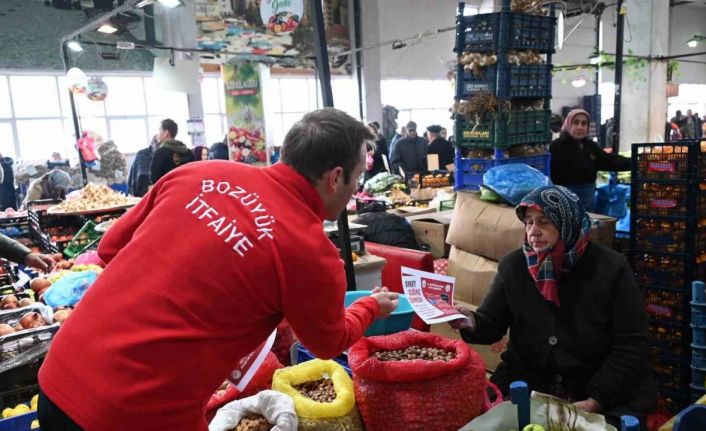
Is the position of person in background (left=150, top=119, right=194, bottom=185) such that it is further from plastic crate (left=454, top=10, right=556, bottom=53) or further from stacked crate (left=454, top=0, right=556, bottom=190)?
plastic crate (left=454, top=10, right=556, bottom=53)

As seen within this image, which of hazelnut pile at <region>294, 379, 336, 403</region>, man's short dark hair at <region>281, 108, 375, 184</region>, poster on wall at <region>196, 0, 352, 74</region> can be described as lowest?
hazelnut pile at <region>294, 379, 336, 403</region>

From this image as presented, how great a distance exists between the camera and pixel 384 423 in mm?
1953

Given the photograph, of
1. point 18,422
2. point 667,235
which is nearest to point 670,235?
point 667,235

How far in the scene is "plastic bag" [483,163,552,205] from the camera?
366 centimetres

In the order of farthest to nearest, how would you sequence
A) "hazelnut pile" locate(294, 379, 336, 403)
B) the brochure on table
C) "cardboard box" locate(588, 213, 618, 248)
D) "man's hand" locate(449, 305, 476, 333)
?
"cardboard box" locate(588, 213, 618, 248), "man's hand" locate(449, 305, 476, 333), the brochure on table, "hazelnut pile" locate(294, 379, 336, 403)

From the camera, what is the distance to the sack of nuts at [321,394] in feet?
6.31

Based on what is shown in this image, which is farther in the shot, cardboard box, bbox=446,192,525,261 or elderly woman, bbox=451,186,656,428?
cardboard box, bbox=446,192,525,261

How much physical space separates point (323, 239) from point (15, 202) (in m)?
11.9

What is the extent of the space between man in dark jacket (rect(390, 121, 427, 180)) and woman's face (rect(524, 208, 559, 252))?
806 cm

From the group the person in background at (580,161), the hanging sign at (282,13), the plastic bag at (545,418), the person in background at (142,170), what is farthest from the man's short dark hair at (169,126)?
the plastic bag at (545,418)

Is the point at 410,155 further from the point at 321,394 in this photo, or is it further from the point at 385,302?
the point at 385,302

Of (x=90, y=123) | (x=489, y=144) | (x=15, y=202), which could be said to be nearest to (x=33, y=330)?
(x=489, y=144)

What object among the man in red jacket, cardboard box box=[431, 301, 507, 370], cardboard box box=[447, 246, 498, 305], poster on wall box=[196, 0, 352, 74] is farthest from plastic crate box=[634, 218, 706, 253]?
poster on wall box=[196, 0, 352, 74]

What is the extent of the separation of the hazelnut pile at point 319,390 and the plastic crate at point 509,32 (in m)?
3.87
